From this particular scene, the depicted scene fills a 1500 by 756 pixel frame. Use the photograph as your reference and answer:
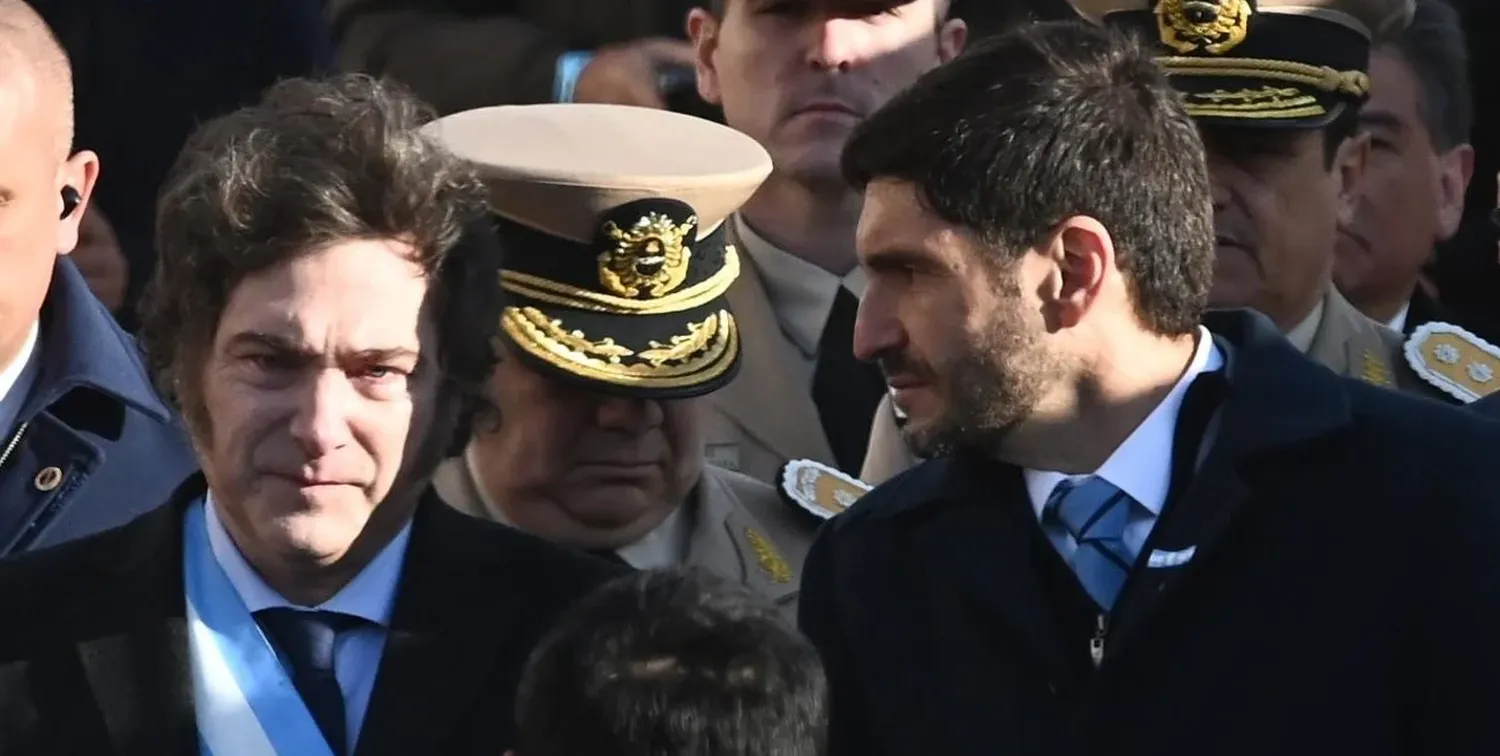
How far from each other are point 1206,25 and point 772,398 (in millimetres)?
849

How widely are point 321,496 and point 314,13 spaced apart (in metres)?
1.91

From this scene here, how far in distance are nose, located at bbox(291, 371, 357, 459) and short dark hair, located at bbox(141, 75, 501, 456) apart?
0.46 feet

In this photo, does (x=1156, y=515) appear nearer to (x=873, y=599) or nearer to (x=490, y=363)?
(x=873, y=599)

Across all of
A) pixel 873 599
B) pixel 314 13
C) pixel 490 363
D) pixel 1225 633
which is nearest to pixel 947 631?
pixel 873 599

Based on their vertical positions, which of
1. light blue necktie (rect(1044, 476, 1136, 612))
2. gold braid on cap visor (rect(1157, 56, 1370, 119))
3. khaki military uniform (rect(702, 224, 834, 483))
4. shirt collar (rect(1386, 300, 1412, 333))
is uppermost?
light blue necktie (rect(1044, 476, 1136, 612))

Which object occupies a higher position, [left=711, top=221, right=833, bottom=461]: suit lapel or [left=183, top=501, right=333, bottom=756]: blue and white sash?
[left=183, top=501, right=333, bottom=756]: blue and white sash

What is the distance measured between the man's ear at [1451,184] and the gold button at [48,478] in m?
2.56

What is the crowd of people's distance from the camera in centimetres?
294

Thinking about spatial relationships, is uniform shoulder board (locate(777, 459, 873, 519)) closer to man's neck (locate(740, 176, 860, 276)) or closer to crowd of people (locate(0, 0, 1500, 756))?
crowd of people (locate(0, 0, 1500, 756))

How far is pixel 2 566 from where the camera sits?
3072mm

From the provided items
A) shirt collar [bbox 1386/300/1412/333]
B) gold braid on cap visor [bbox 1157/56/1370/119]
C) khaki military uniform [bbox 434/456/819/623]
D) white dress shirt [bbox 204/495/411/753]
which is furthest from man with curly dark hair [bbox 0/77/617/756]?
shirt collar [bbox 1386/300/1412/333]

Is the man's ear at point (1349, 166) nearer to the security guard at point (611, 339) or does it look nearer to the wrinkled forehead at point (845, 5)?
the wrinkled forehead at point (845, 5)

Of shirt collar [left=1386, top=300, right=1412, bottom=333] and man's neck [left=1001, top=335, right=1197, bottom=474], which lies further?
shirt collar [left=1386, top=300, right=1412, bottom=333]

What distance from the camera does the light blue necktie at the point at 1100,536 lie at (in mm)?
3084
